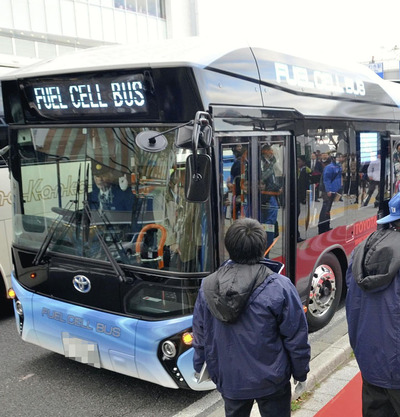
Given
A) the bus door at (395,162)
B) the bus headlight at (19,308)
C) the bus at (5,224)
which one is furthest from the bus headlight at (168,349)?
the bus door at (395,162)

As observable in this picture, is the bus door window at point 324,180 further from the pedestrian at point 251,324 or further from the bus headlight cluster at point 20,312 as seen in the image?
the bus headlight cluster at point 20,312

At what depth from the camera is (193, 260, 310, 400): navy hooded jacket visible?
266 cm

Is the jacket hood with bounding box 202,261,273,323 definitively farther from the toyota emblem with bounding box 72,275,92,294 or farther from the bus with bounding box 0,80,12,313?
the bus with bounding box 0,80,12,313

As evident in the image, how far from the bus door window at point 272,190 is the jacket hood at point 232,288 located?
1.86 m

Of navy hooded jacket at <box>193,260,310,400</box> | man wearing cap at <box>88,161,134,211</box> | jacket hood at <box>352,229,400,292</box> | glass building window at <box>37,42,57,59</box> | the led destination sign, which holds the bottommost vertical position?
navy hooded jacket at <box>193,260,310,400</box>

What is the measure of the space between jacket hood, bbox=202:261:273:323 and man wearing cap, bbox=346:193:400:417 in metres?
0.52

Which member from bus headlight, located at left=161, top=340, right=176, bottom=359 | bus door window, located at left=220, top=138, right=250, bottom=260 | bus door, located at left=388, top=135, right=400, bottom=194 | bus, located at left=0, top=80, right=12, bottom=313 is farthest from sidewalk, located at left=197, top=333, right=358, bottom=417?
bus, located at left=0, top=80, right=12, bottom=313

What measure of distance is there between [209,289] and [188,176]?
1065mm

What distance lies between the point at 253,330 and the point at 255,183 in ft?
6.47

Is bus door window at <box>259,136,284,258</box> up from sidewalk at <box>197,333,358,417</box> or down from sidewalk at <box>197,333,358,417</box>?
up

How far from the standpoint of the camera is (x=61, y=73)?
431 centimetres

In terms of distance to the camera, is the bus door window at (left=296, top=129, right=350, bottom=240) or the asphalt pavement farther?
the bus door window at (left=296, top=129, right=350, bottom=240)

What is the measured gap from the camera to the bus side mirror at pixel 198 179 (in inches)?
140

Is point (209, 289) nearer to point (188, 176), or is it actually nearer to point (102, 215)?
point (188, 176)
